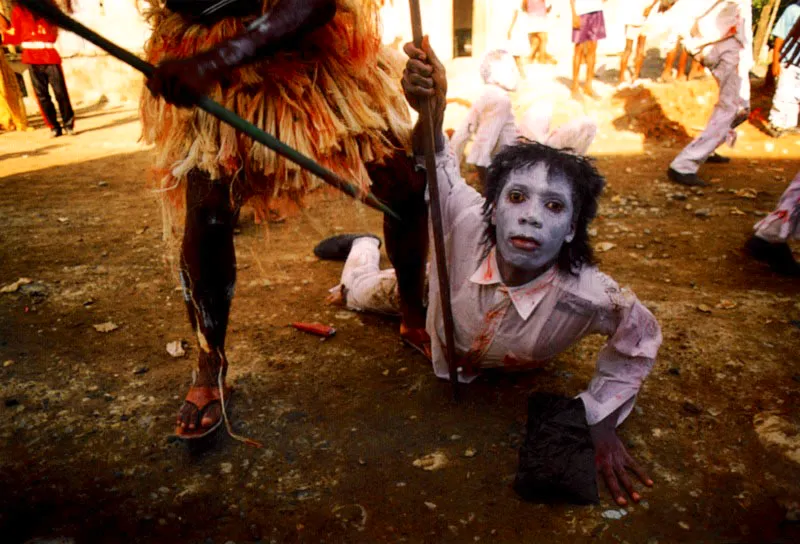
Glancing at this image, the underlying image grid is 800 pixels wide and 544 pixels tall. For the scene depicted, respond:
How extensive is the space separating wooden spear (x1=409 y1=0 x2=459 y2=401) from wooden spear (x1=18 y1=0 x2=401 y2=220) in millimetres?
276

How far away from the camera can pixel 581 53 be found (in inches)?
331

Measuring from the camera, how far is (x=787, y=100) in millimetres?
6996

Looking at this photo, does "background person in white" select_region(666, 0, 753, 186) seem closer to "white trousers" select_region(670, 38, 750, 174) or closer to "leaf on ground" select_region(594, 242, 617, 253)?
"white trousers" select_region(670, 38, 750, 174)

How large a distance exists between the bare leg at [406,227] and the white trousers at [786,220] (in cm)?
240

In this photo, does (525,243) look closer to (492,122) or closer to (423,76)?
(423,76)

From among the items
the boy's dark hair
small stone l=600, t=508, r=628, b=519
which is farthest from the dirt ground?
the boy's dark hair

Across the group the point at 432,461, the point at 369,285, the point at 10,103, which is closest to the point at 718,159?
the point at 369,285

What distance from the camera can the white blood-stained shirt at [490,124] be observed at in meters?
5.54

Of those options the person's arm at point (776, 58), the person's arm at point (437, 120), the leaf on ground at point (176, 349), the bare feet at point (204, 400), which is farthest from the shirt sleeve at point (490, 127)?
the person's arm at point (776, 58)

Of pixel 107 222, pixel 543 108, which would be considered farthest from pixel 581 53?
pixel 107 222

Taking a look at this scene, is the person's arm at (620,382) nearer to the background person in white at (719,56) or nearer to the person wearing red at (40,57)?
the background person in white at (719,56)

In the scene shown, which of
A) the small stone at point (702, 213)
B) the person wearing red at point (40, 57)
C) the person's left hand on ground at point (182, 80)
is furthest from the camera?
the person wearing red at point (40, 57)

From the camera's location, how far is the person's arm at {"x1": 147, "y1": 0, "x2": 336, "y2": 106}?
1.55m

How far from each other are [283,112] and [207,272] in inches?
25.0
